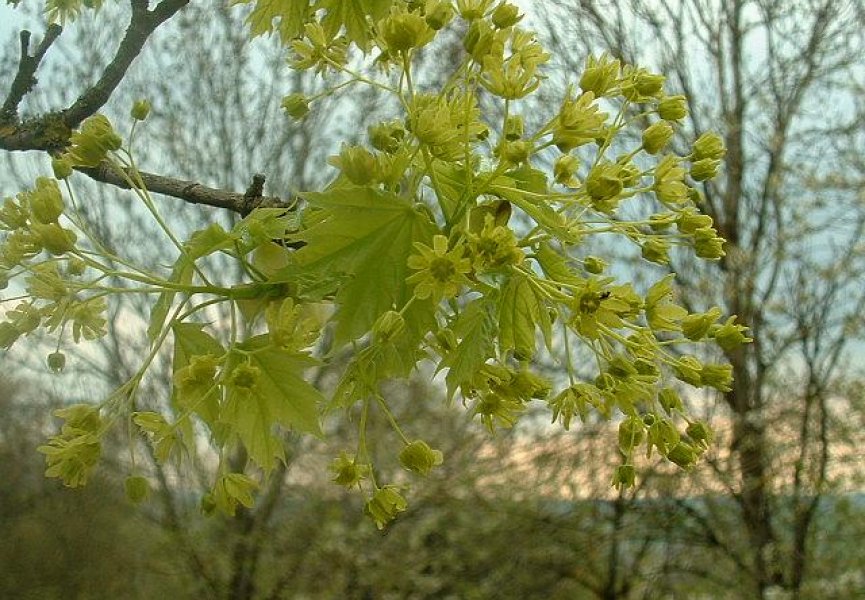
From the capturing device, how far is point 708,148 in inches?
34.9

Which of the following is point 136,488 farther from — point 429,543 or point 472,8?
point 429,543

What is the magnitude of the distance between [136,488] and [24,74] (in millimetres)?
514

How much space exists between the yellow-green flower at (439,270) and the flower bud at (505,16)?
8.6 inches

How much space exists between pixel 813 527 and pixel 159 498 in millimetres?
3704

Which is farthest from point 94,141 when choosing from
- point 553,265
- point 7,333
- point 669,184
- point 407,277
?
point 669,184

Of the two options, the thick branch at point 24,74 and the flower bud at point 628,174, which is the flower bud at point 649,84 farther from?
the thick branch at point 24,74

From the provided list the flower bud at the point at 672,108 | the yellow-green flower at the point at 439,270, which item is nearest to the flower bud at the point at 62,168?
the yellow-green flower at the point at 439,270

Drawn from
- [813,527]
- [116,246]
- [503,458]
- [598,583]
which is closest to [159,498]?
[116,246]

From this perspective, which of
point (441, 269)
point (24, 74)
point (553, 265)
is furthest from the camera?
point (24, 74)

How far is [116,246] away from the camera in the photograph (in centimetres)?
516

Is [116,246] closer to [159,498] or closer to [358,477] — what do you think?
[159,498]

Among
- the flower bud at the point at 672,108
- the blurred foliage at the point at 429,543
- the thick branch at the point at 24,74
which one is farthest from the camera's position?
the blurred foliage at the point at 429,543

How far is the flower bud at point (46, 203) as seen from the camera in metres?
0.75

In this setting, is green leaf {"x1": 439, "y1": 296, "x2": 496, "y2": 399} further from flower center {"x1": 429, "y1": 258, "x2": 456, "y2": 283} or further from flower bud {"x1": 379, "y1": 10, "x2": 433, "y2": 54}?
flower bud {"x1": 379, "y1": 10, "x2": 433, "y2": 54}
